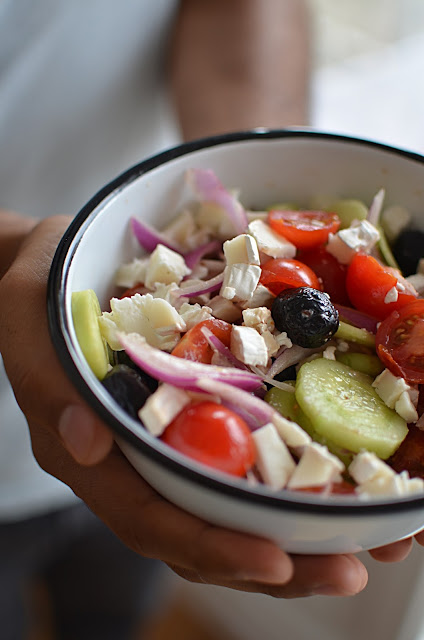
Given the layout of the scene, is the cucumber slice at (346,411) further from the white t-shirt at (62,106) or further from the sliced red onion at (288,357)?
the white t-shirt at (62,106)

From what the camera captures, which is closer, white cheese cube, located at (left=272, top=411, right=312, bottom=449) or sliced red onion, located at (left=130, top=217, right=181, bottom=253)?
white cheese cube, located at (left=272, top=411, right=312, bottom=449)

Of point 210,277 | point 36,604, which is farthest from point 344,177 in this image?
point 36,604

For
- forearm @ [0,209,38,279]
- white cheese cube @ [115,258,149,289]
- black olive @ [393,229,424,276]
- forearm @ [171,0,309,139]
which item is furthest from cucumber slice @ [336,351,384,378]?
forearm @ [171,0,309,139]

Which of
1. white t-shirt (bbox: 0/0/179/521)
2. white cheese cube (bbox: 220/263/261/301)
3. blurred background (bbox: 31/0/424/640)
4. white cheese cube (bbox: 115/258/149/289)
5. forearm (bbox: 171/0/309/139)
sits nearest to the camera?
white cheese cube (bbox: 220/263/261/301)

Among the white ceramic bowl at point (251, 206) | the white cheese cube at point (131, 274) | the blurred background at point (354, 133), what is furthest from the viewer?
the blurred background at point (354, 133)

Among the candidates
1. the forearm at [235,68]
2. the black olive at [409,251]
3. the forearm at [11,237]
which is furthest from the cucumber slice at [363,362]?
the forearm at [235,68]

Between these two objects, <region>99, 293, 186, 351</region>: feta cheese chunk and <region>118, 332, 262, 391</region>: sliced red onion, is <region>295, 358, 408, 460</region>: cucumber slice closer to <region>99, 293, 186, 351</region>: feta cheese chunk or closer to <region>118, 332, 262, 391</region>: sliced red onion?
<region>118, 332, 262, 391</region>: sliced red onion

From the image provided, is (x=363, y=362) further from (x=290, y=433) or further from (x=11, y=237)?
(x=11, y=237)
